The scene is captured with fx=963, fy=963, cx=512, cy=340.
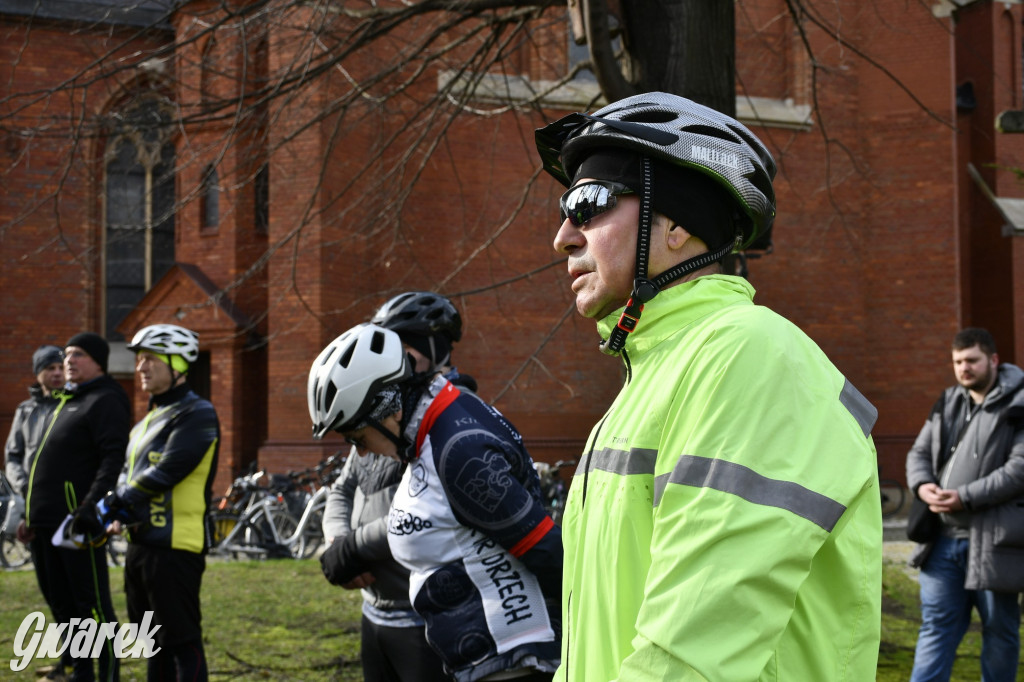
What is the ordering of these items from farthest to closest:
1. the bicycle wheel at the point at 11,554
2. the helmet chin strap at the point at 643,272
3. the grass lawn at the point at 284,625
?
the bicycle wheel at the point at 11,554 < the grass lawn at the point at 284,625 < the helmet chin strap at the point at 643,272

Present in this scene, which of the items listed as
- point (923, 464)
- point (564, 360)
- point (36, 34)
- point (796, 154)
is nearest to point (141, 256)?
point (36, 34)

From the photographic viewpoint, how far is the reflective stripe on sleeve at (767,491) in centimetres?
138

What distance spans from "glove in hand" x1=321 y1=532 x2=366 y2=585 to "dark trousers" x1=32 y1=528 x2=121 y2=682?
2.87m

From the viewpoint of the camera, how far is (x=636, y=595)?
1581 mm

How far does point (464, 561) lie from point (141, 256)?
1817 cm

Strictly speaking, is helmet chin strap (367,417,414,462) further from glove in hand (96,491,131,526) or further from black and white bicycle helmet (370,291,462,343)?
glove in hand (96,491,131,526)

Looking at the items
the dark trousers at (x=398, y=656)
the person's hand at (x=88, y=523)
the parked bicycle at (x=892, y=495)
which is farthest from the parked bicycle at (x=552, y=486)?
the dark trousers at (x=398, y=656)

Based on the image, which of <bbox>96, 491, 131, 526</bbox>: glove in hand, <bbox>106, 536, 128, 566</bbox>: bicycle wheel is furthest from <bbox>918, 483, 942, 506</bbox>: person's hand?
<bbox>106, 536, 128, 566</bbox>: bicycle wheel

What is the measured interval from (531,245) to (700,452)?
45.0ft

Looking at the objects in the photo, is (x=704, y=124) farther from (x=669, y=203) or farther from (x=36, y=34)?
(x=36, y=34)

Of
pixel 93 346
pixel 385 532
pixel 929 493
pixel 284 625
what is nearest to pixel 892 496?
pixel 284 625

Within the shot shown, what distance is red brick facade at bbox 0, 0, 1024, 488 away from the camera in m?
14.3

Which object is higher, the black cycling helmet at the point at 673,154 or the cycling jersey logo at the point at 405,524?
the black cycling helmet at the point at 673,154

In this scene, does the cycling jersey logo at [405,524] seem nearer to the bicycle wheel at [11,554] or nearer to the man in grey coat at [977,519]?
the man in grey coat at [977,519]
